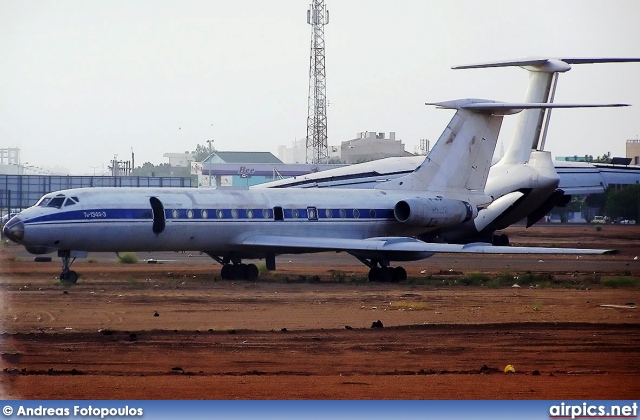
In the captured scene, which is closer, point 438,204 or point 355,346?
point 355,346

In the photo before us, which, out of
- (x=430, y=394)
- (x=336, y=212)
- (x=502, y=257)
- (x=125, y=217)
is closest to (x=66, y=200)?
(x=125, y=217)

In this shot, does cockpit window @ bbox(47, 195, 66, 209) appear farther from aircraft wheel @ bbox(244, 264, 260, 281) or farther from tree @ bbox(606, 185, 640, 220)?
tree @ bbox(606, 185, 640, 220)

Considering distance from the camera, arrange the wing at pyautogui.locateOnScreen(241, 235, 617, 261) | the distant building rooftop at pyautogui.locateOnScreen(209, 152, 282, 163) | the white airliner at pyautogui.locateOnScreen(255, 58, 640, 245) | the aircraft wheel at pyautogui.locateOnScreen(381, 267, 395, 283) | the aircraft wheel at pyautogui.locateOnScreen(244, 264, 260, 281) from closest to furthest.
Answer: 1. the wing at pyautogui.locateOnScreen(241, 235, 617, 261)
2. the aircraft wheel at pyautogui.locateOnScreen(381, 267, 395, 283)
3. the aircraft wheel at pyautogui.locateOnScreen(244, 264, 260, 281)
4. the white airliner at pyautogui.locateOnScreen(255, 58, 640, 245)
5. the distant building rooftop at pyautogui.locateOnScreen(209, 152, 282, 163)

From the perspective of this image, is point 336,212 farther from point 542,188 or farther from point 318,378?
point 318,378

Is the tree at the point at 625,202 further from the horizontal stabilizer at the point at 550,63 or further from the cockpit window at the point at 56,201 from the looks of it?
the cockpit window at the point at 56,201

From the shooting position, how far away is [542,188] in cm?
4031

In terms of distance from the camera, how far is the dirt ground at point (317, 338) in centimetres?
1327

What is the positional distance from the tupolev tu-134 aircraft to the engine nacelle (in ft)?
0.09

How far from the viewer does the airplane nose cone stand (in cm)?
2727

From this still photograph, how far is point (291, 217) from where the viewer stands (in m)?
31.7

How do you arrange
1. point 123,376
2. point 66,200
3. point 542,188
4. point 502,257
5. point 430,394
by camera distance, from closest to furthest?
point 430,394
point 123,376
point 66,200
point 542,188
point 502,257

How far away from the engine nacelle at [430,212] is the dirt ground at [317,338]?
239 cm

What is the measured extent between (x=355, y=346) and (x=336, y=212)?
1616cm

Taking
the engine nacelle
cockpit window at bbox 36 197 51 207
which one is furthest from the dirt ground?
the engine nacelle
